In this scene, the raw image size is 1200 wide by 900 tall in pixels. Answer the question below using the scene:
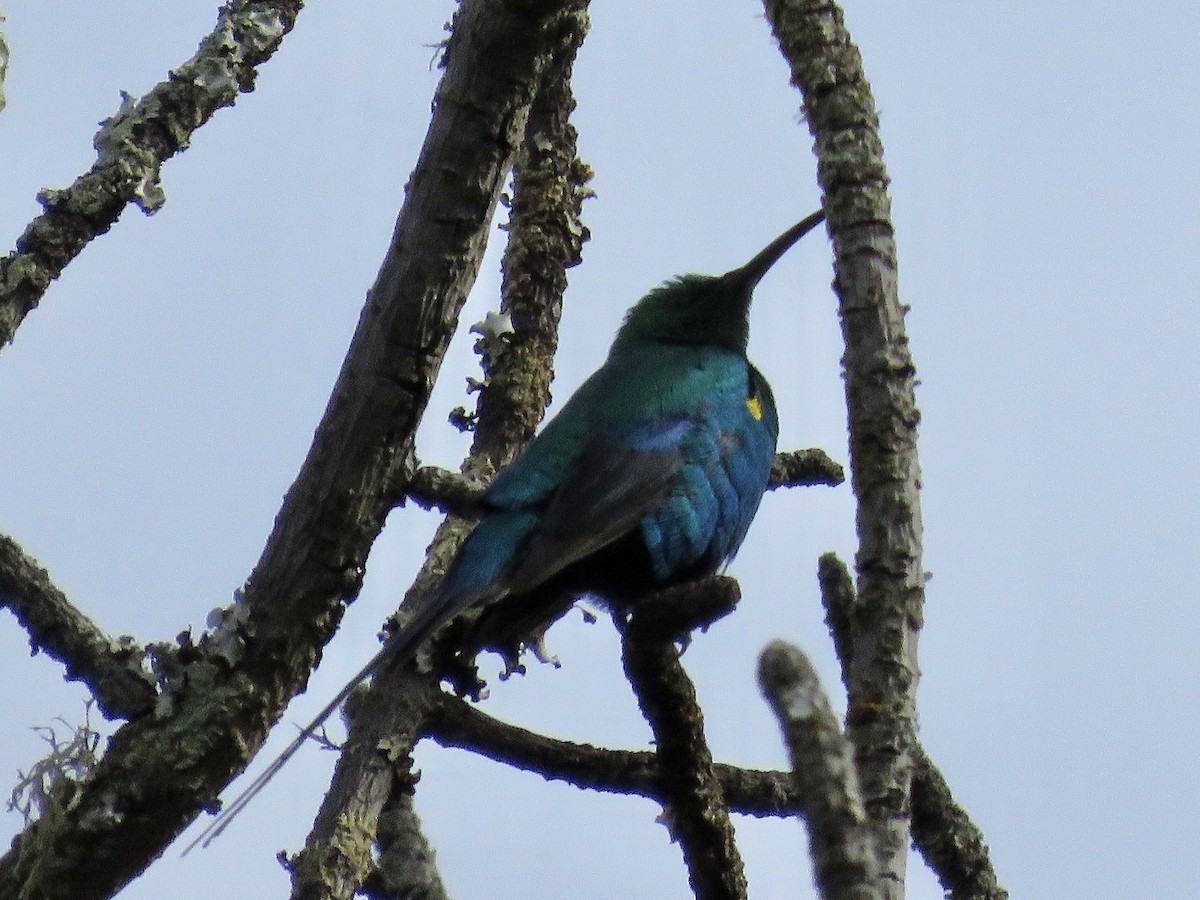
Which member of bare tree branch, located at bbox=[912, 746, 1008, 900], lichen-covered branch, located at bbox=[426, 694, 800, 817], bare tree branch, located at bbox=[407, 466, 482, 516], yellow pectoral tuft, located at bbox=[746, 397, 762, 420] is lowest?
bare tree branch, located at bbox=[912, 746, 1008, 900]

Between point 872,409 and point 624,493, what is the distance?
2058mm

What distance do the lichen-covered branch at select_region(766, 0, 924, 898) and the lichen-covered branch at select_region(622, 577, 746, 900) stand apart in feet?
1.30

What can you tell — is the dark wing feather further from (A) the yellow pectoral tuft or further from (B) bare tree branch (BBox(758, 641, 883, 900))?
(B) bare tree branch (BBox(758, 641, 883, 900))

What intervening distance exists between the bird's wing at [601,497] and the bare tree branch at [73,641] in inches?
46.2

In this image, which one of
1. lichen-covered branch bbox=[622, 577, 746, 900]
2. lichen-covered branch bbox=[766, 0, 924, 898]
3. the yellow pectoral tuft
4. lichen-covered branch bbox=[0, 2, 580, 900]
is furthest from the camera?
the yellow pectoral tuft

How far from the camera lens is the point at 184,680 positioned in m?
3.79

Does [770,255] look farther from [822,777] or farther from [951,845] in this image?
[822,777]

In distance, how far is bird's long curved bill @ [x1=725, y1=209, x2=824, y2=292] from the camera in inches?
234

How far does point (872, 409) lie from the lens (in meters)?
3.04

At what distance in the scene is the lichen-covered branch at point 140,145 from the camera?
12.4 ft

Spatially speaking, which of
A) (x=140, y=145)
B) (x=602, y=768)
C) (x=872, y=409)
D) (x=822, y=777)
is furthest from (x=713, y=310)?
(x=822, y=777)

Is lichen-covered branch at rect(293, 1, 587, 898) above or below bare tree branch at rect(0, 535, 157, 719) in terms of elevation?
above

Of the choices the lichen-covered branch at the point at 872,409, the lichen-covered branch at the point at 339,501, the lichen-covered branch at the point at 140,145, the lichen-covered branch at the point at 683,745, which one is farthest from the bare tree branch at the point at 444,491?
the lichen-covered branch at the point at 872,409

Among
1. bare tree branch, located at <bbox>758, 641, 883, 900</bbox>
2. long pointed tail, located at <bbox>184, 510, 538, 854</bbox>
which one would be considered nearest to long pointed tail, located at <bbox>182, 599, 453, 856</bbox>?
long pointed tail, located at <bbox>184, 510, 538, 854</bbox>
